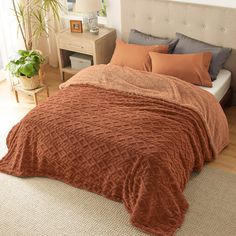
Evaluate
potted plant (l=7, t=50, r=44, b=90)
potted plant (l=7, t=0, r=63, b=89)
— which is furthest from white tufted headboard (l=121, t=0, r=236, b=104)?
potted plant (l=7, t=50, r=44, b=90)

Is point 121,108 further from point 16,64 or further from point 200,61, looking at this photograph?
point 16,64

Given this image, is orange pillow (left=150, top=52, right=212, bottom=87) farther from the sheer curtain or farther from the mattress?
the sheer curtain

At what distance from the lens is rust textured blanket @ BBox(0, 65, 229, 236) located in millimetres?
2551

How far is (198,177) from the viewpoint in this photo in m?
2.99

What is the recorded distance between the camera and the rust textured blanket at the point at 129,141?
255cm

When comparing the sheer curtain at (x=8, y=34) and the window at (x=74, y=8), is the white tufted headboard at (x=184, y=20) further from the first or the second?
the sheer curtain at (x=8, y=34)

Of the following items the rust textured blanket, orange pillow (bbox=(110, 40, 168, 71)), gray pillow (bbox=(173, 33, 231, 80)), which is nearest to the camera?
the rust textured blanket

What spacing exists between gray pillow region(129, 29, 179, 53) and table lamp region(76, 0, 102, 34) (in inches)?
16.9

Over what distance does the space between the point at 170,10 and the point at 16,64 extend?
1.64 meters

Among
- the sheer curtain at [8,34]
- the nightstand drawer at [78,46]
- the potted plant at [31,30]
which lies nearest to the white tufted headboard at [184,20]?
the nightstand drawer at [78,46]

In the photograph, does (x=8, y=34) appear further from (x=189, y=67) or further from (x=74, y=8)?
(x=189, y=67)

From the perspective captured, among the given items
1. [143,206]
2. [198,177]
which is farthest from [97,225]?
[198,177]

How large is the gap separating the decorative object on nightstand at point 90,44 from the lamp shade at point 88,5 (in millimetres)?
286

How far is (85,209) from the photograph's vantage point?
2.72 metres
